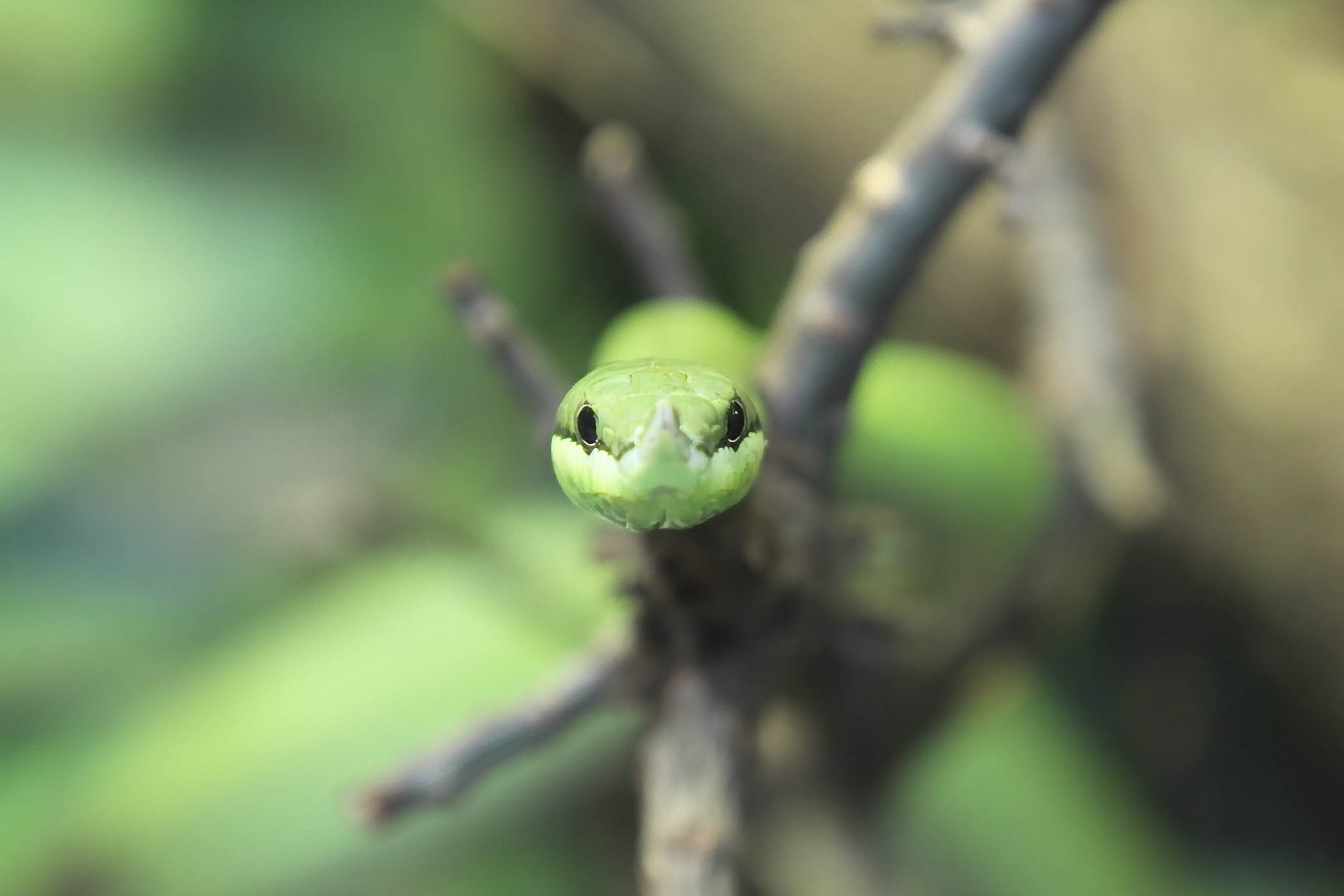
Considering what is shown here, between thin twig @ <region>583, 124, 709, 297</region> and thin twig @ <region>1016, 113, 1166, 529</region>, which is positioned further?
thin twig @ <region>1016, 113, 1166, 529</region>

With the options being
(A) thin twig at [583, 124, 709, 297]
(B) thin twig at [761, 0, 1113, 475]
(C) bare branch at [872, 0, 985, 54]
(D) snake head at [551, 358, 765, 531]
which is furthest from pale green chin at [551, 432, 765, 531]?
(A) thin twig at [583, 124, 709, 297]

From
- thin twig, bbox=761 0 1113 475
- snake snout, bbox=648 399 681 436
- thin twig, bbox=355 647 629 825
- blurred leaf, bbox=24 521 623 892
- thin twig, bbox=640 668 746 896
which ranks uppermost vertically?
blurred leaf, bbox=24 521 623 892

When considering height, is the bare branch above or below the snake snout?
above

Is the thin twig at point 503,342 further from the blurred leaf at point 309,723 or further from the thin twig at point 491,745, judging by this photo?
the blurred leaf at point 309,723

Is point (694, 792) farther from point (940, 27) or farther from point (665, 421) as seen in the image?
point (940, 27)

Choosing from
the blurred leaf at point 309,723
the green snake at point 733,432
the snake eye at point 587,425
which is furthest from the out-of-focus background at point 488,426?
the snake eye at point 587,425

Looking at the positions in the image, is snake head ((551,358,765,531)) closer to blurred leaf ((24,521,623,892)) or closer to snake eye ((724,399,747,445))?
snake eye ((724,399,747,445))
